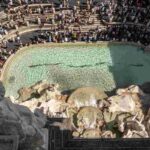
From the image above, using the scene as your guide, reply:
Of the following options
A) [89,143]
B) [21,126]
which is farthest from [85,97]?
[21,126]

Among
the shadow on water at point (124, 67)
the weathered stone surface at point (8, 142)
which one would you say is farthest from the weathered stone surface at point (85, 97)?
the weathered stone surface at point (8, 142)

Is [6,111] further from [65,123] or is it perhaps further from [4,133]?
[65,123]

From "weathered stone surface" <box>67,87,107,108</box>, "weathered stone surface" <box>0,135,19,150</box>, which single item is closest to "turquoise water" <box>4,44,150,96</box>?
"weathered stone surface" <box>67,87,107,108</box>

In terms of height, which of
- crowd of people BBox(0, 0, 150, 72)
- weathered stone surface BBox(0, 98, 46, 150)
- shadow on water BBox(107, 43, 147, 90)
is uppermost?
weathered stone surface BBox(0, 98, 46, 150)

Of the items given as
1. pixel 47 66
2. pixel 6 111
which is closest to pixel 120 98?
pixel 47 66

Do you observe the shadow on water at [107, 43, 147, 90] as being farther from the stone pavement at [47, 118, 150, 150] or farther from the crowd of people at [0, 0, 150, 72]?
the stone pavement at [47, 118, 150, 150]

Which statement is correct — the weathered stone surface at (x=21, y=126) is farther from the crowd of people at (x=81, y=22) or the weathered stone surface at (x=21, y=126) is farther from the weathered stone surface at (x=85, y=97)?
the crowd of people at (x=81, y=22)

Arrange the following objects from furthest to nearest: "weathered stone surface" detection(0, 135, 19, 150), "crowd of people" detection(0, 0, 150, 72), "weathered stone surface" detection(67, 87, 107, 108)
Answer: "crowd of people" detection(0, 0, 150, 72), "weathered stone surface" detection(67, 87, 107, 108), "weathered stone surface" detection(0, 135, 19, 150)
